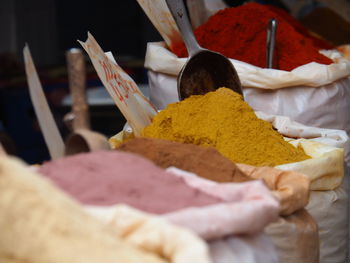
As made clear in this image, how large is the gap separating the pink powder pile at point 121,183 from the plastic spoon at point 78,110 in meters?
0.06

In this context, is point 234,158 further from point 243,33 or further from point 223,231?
point 243,33

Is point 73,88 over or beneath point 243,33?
over

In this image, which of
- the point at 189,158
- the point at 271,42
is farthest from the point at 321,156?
the point at 271,42

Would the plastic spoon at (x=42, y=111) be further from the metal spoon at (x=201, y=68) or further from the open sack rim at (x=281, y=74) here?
the open sack rim at (x=281, y=74)

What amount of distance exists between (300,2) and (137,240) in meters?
2.27

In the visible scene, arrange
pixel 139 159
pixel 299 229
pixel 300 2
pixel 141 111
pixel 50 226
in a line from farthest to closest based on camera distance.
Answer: pixel 300 2
pixel 141 111
pixel 299 229
pixel 139 159
pixel 50 226

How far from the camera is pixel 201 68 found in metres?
1.84

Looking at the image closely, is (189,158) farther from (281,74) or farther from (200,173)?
(281,74)

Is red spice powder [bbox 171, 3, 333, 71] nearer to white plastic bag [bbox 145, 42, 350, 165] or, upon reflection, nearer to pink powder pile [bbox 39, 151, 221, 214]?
white plastic bag [bbox 145, 42, 350, 165]

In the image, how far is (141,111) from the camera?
1.64 meters

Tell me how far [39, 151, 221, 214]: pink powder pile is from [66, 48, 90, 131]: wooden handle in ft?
0.33

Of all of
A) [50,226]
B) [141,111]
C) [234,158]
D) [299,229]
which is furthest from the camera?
[141,111]

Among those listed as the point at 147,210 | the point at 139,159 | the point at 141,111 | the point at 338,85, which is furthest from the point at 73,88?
the point at 338,85

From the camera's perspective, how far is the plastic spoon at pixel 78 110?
1090 mm
